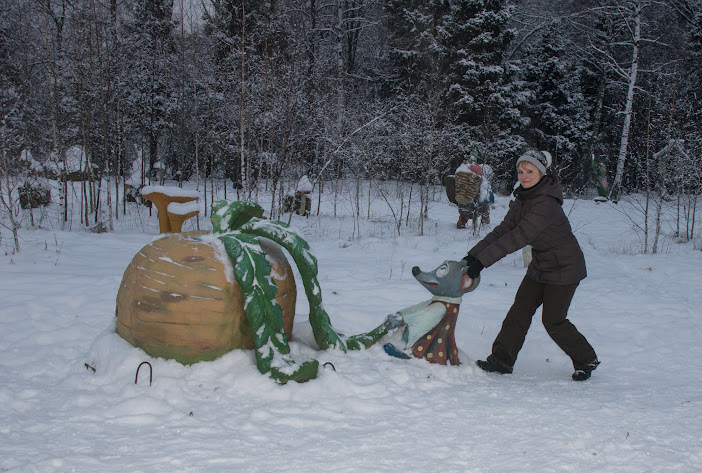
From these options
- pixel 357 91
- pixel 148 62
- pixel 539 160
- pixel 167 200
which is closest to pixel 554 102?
pixel 357 91

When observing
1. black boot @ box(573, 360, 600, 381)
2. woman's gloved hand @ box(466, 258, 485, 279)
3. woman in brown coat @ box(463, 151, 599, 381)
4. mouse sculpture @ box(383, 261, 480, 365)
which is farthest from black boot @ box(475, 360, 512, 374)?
woman's gloved hand @ box(466, 258, 485, 279)

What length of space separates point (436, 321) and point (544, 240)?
979mm

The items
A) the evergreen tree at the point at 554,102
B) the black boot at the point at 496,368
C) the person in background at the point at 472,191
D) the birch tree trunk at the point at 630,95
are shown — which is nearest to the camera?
the black boot at the point at 496,368

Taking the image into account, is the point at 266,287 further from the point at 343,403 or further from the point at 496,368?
the point at 496,368

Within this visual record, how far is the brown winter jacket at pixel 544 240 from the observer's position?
10.8 feet

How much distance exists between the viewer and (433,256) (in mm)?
7848

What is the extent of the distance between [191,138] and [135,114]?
3.10 meters

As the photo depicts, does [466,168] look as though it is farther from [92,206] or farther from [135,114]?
[135,114]

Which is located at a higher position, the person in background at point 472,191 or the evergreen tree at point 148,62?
the evergreen tree at point 148,62

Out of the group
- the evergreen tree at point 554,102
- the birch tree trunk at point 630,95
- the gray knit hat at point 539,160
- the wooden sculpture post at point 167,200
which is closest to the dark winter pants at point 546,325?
the gray knit hat at point 539,160

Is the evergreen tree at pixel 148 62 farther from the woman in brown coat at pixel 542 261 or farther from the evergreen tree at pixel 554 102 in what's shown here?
the evergreen tree at pixel 554 102

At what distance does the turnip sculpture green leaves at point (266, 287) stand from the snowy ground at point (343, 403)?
0.31ft

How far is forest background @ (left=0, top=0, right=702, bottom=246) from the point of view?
12.5 m

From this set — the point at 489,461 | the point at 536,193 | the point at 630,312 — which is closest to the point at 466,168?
the point at 630,312
